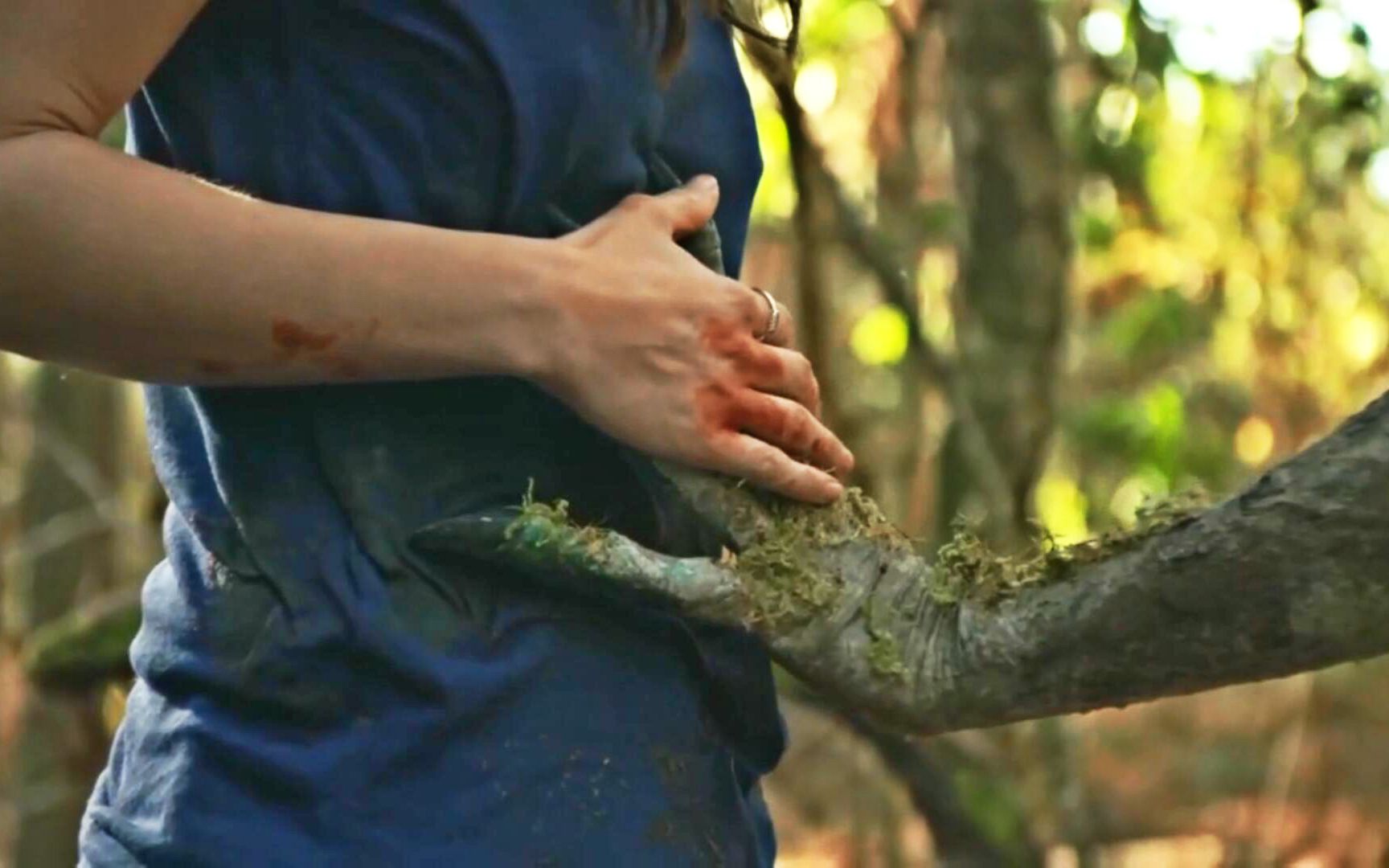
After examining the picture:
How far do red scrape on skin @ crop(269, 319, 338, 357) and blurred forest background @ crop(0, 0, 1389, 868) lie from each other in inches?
19.1

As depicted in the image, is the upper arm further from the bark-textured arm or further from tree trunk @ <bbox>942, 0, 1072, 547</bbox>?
tree trunk @ <bbox>942, 0, 1072, 547</bbox>

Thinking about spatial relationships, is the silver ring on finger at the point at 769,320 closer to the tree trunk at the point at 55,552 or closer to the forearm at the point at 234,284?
the forearm at the point at 234,284

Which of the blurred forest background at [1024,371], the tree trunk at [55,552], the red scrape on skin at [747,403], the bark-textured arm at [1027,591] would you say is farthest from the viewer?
the tree trunk at [55,552]

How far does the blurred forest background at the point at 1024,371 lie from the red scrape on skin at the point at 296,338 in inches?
19.1

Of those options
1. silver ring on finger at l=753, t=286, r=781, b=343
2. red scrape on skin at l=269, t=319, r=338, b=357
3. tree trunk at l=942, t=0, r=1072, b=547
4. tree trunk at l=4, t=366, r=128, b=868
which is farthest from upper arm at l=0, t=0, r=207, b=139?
tree trunk at l=4, t=366, r=128, b=868

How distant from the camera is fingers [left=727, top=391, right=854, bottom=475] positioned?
1.19m

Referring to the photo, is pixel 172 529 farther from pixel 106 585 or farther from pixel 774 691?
pixel 106 585

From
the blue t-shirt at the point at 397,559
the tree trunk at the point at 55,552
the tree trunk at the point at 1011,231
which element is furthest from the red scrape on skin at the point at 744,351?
the tree trunk at the point at 55,552

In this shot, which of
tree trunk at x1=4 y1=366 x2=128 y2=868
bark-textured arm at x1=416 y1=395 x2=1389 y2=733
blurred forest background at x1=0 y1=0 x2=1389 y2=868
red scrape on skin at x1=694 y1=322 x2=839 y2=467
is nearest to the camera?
bark-textured arm at x1=416 y1=395 x2=1389 y2=733

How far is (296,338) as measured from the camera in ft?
3.55

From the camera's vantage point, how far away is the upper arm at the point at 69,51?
1.05m

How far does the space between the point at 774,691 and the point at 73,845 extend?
2853 mm

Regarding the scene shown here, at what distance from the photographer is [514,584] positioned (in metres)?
1.18

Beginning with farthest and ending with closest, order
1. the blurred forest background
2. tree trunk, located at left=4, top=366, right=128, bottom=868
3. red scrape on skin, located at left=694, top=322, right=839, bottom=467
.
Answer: tree trunk, located at left=4, top=366, right=128, bottom=868 → the blurred forest background → red scrape on skin, located at left=694, top=322, right=839, bottom=467
